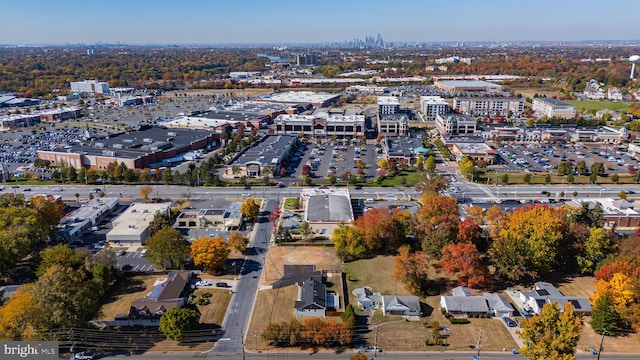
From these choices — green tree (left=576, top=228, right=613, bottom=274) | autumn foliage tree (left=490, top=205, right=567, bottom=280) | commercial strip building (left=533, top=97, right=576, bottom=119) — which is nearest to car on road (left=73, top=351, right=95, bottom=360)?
autumn foliage tree (left=490, top=205, right=567, bottom=280)

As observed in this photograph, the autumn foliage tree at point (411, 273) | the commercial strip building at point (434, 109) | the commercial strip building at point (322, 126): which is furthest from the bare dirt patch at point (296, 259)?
the commercial strip building at point (434, 109)

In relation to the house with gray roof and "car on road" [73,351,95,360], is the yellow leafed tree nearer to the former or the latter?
the house with gray roof

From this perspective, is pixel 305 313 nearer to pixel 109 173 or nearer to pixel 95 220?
pixel 95 220

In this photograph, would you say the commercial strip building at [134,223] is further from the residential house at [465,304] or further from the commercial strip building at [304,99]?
the commercial strip building at [304,99]

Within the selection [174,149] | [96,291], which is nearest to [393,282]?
[96,291]

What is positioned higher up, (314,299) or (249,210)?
(249,210)

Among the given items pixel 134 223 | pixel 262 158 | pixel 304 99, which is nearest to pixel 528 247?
pixel 134 223

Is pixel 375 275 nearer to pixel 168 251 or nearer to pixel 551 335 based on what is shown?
pixel 551 335
